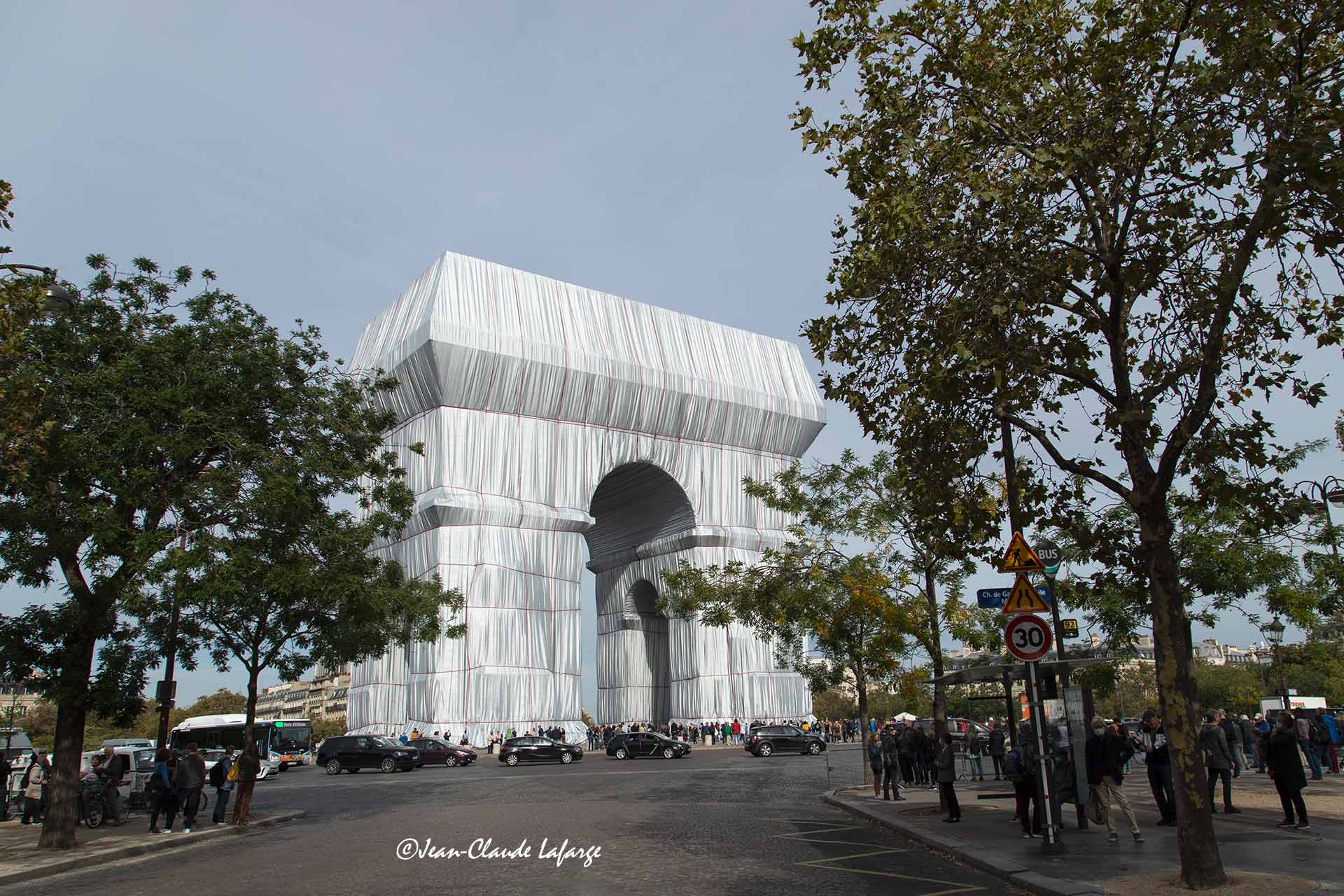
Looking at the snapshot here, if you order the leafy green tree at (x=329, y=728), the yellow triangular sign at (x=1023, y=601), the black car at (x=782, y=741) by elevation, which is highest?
the yellow triangular sign at (x=1023, y=601)

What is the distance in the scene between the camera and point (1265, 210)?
8.55m

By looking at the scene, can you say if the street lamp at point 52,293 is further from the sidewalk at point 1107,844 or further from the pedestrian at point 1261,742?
the pedestrian at point 1261,742

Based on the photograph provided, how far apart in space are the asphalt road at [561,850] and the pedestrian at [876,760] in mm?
1381

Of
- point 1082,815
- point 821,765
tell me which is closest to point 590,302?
point 821,765

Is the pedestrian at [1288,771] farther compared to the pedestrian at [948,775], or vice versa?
the pedestrian at [948,775]

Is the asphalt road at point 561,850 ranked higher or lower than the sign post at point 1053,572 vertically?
lower

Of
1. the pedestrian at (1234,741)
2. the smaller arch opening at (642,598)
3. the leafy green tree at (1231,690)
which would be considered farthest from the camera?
the leafy green tree at (1231,690)

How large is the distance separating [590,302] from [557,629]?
1738 centimetres

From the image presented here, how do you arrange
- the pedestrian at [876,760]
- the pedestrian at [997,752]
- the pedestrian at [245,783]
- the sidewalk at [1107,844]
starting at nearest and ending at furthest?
the sidewalk at [1107,844] → the pedestrian at [245,783] → the pedestrian at [876,760] → the pedestrian at [997,752]

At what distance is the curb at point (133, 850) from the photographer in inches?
512

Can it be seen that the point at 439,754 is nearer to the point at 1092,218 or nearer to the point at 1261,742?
the point at 1261,742

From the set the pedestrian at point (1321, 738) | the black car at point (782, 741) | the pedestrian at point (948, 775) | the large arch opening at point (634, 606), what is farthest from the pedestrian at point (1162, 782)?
the large arch opening at point (634, 606)

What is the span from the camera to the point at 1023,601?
1136 cm

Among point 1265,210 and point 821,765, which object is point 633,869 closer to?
point 1265,210
